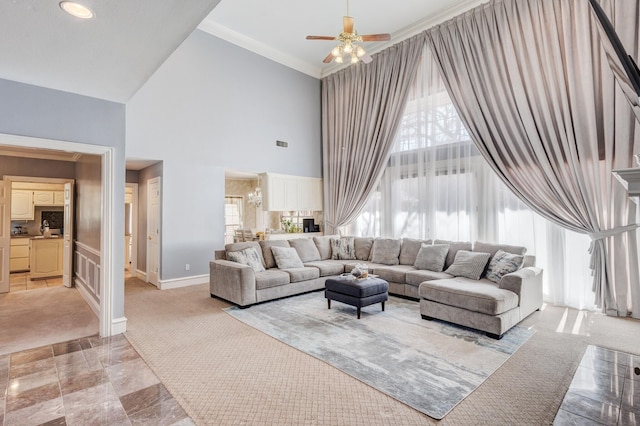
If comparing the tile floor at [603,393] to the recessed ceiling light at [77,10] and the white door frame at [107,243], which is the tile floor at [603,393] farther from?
the white door frame at [107,243]

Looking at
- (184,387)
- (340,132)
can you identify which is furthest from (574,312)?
(340,132)

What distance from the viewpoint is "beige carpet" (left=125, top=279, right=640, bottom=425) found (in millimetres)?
2188

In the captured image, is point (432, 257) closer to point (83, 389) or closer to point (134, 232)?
point (83, 389)

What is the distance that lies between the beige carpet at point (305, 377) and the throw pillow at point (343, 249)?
2.94 metres

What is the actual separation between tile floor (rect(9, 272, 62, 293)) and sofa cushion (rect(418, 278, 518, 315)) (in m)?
6.79

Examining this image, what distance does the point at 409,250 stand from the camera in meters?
5.87

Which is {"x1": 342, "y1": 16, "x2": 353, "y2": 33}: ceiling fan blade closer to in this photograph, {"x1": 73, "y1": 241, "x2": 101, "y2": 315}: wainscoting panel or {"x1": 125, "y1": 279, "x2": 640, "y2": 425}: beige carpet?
{"x1": 125, "y1": 279, "x2": 640, "y2": 425}: beige carpet

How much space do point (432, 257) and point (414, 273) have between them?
52 centimetres

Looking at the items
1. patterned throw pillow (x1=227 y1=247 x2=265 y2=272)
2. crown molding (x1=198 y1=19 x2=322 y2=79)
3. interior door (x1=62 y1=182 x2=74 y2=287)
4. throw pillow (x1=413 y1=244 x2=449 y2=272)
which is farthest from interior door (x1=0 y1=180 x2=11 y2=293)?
throw pillow (x1=413 y1=244 x2=449 y2=272)

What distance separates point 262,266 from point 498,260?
352 centimetres

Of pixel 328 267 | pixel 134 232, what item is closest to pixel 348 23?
pixel 328 267

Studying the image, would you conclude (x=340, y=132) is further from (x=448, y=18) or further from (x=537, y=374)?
(x=537, y=374)

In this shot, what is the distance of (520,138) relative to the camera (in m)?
4.95

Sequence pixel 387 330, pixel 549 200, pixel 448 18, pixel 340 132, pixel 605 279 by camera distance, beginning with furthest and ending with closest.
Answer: pixel 340 132 < pixel 448 18 < pixel 549 200 < pixel 605 279 < pixel 387 330
